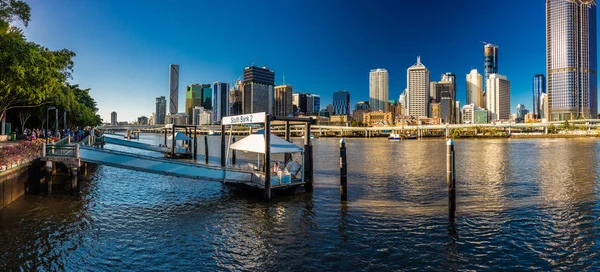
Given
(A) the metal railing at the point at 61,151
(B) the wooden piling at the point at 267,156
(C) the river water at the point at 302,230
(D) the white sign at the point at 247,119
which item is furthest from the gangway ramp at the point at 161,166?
(D) the white sign at the point at 247,119

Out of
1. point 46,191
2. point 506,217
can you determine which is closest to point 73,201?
point 46,191

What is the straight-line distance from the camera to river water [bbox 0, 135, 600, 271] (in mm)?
11664

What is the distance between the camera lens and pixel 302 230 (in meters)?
15.1

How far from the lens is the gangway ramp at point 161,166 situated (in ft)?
67.9

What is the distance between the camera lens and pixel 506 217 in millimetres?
17203

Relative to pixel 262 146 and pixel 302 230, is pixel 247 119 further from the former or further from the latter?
pixel 302 230

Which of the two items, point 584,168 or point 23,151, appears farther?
point 584,168

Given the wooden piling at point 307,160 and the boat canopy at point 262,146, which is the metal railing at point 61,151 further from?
the wooden piling at point 307,160

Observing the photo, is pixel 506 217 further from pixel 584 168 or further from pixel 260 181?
pixel 584 168

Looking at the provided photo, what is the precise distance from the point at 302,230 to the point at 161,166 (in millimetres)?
10374

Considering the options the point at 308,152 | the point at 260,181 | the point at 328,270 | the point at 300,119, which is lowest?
the point at 328,270

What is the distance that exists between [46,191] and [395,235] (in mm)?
21801

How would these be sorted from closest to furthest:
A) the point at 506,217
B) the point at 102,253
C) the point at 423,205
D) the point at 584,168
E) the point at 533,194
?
the point at 102,253, the point at 506,217, the point at 423,205, the point at 533,194, the point at 584,168

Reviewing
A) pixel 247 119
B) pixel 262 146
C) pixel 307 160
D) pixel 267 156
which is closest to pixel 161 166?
pixel 247 119
